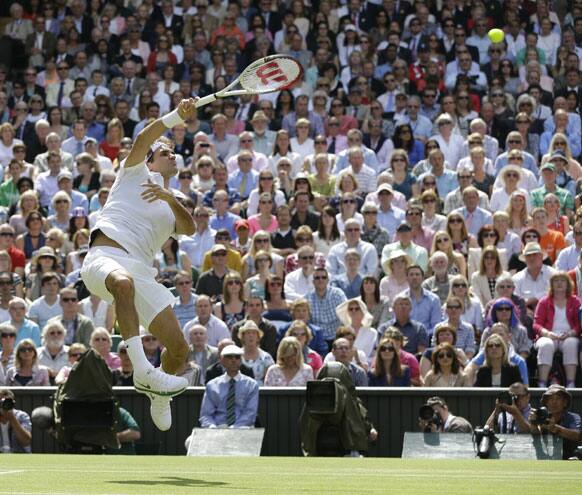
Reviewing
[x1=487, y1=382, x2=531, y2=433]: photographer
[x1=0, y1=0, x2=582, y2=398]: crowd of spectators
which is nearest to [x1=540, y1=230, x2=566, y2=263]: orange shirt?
[x1=0, y1=0, x2=582, y2=398]: crowd of spectators

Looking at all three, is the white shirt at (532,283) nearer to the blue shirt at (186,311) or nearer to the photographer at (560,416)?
the photographer at (560,416)

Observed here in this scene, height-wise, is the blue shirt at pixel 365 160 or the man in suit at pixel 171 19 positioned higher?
the man in suit at pixel 171 19

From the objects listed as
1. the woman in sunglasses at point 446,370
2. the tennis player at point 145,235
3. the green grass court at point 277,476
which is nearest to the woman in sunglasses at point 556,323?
the woman in sunglasses at point 446,370

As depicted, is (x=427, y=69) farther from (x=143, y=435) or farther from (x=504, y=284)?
(x=143, y=435)

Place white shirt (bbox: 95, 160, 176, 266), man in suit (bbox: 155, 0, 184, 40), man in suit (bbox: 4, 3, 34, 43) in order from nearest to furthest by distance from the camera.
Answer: white shirt (bbox: 95, 160, 176, 266) < man in suit (bbox: 155, 0, 184, 40) < man in suit (bbox: 4, 3, 34, 43)

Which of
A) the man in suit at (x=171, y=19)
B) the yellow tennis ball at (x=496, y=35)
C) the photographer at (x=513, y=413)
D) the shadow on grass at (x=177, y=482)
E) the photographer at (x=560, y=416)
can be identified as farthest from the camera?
the man in suit at (x=171, y=19)

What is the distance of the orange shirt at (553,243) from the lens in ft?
55.9

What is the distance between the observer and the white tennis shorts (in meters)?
10.0

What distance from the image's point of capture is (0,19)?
26.5 meters

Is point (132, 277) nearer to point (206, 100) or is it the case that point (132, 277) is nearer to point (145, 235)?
point (145, 235)

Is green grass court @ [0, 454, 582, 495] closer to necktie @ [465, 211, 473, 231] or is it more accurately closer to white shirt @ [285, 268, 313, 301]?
white shirt @ [285, 268, 313, 301]

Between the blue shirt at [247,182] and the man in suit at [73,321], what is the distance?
404 cm

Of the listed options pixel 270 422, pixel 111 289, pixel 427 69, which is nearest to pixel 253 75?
pixel 111 289

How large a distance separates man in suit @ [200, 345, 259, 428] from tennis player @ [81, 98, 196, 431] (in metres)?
3.28
